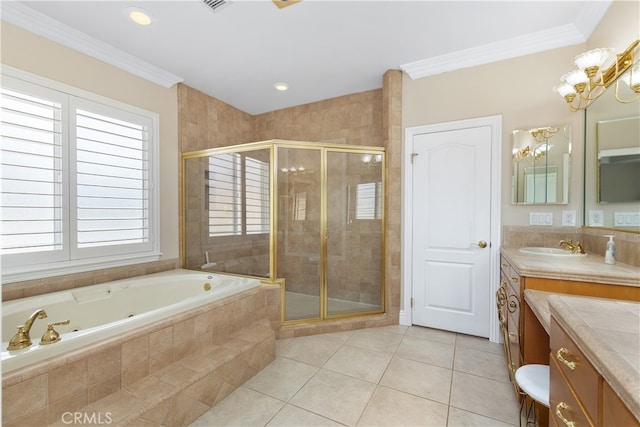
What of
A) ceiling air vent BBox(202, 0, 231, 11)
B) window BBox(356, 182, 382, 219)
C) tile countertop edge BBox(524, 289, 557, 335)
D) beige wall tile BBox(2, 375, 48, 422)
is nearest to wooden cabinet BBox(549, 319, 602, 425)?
tile countertop edge BBox(524, 289, 557, 335)

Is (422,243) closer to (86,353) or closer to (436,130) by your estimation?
(436,130)

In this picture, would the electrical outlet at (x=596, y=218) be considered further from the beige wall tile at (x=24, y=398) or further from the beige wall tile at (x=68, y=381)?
the beige wall tile at (x=24, y=398)

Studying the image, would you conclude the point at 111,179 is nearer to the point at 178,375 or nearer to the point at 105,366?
the point at 105,366

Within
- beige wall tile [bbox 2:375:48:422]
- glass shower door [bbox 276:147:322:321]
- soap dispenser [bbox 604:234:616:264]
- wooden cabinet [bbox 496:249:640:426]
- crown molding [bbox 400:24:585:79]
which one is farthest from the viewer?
glass shower door [bbox 276:147:322:321]

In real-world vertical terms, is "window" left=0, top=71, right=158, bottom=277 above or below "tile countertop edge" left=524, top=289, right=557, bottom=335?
above

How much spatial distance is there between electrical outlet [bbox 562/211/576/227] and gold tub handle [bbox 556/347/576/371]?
183 cm

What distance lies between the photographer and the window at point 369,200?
3.05 m

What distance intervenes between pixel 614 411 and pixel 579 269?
1.20 metres

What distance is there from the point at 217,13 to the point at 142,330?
7.11 feet

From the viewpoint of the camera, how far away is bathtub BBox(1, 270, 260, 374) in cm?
137

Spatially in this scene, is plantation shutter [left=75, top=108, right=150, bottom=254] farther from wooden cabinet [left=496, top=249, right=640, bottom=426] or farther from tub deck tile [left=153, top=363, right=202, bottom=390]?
wooden cabinet [left=496, top=249, right=640, bottom=426]

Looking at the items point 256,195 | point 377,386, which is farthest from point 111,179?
point 377,386

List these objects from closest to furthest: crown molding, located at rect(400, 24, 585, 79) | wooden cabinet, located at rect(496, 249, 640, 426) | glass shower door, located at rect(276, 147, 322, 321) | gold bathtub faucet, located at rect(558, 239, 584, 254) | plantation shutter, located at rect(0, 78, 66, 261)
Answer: wooden cabinet, located at rect(496, 249, 640, 426)
plantation shutter, located at rect(0, 78, 66, 261)
gold bathtub faucet, located at rect(558, 239, 584, 254)
crown molding, located at rect(400, 24, 585, 79)
glass shower door, located at rect(276, 147, 322, 321)

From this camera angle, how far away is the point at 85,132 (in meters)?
2.40
